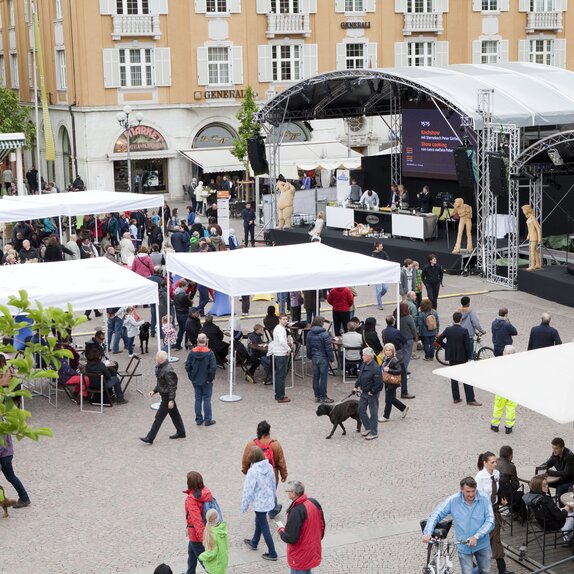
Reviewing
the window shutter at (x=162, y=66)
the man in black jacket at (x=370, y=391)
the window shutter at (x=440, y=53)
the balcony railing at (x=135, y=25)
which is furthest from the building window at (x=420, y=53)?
the man in black jacket at (x=370, y=391)

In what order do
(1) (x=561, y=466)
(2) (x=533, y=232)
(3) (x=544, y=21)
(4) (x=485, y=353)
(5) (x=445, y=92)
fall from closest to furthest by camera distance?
(1) (x=561, y=466) < (4) (x=485, y=353) < (2) (x=533, y=232) < (5) (x=445, y=92) < (3) (x=544, y=21)

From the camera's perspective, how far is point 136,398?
1805 centimetres

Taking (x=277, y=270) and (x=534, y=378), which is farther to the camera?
(x=277, y=270)

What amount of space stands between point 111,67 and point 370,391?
34.4m

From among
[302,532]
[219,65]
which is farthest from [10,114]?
[302,532]

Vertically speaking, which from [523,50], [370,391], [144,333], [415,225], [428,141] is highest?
[523,50]

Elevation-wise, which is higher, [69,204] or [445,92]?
[445,92]

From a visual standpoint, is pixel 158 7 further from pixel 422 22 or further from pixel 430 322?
pixel 430 322

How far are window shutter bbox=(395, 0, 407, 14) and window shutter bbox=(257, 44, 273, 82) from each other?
6.36 metres

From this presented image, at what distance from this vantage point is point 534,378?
38.0 feet

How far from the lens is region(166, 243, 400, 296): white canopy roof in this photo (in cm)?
1803

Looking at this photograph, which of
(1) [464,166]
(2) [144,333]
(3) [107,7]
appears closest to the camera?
(2) [144,333]

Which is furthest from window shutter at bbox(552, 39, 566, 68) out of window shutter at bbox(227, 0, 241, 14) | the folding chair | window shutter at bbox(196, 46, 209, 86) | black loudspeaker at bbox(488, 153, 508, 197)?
the folding chair

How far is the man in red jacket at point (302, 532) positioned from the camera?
10.4 metres
